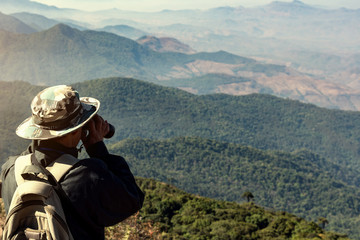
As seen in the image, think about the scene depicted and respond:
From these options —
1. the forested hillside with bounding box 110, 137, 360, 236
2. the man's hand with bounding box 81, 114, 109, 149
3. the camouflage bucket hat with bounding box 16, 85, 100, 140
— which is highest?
the camouflage bucket hat with bounding box 16, 85, 100, 140

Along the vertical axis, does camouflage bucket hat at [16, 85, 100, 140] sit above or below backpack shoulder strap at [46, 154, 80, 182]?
above

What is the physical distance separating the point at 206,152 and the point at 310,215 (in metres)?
57.2

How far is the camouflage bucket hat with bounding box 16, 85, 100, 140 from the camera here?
4.30 meters

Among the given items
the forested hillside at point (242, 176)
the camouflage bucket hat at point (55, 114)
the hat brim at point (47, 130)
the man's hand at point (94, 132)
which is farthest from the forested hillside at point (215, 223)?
the forested hillside at point (242, 176)

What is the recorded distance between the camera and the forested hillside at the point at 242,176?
158750mm

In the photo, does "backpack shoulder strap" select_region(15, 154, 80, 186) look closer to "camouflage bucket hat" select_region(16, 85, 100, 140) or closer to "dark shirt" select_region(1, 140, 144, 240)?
"dark shirt" select_region(1, 140, 144, 240)

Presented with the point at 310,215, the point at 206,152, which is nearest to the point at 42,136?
the point at 310,215

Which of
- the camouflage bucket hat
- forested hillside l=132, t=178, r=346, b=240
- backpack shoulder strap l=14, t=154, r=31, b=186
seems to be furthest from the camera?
forested hillside l=132, t=178, r=346, b=240

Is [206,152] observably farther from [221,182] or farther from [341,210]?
[341,210]

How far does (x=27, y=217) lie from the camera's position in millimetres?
3742

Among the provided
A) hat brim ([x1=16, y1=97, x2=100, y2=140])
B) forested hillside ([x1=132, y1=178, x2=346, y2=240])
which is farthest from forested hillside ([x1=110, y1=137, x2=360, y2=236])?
hat brim ([x1=16, y1=97, x2=100, y2=140])

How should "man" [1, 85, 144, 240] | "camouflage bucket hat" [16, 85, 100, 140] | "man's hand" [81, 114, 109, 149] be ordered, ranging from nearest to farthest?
1. "man" [1, 85, 144, 240]
2. "camouflage bucket hat" [16, 85, 100, 140]
3. "man's hand" [81, 114, 109, 149]

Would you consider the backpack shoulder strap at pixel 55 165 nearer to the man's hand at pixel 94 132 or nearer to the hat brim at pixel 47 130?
the hat brim at pixel 47 130

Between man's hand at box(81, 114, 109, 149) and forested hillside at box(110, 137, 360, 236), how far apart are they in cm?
14141
